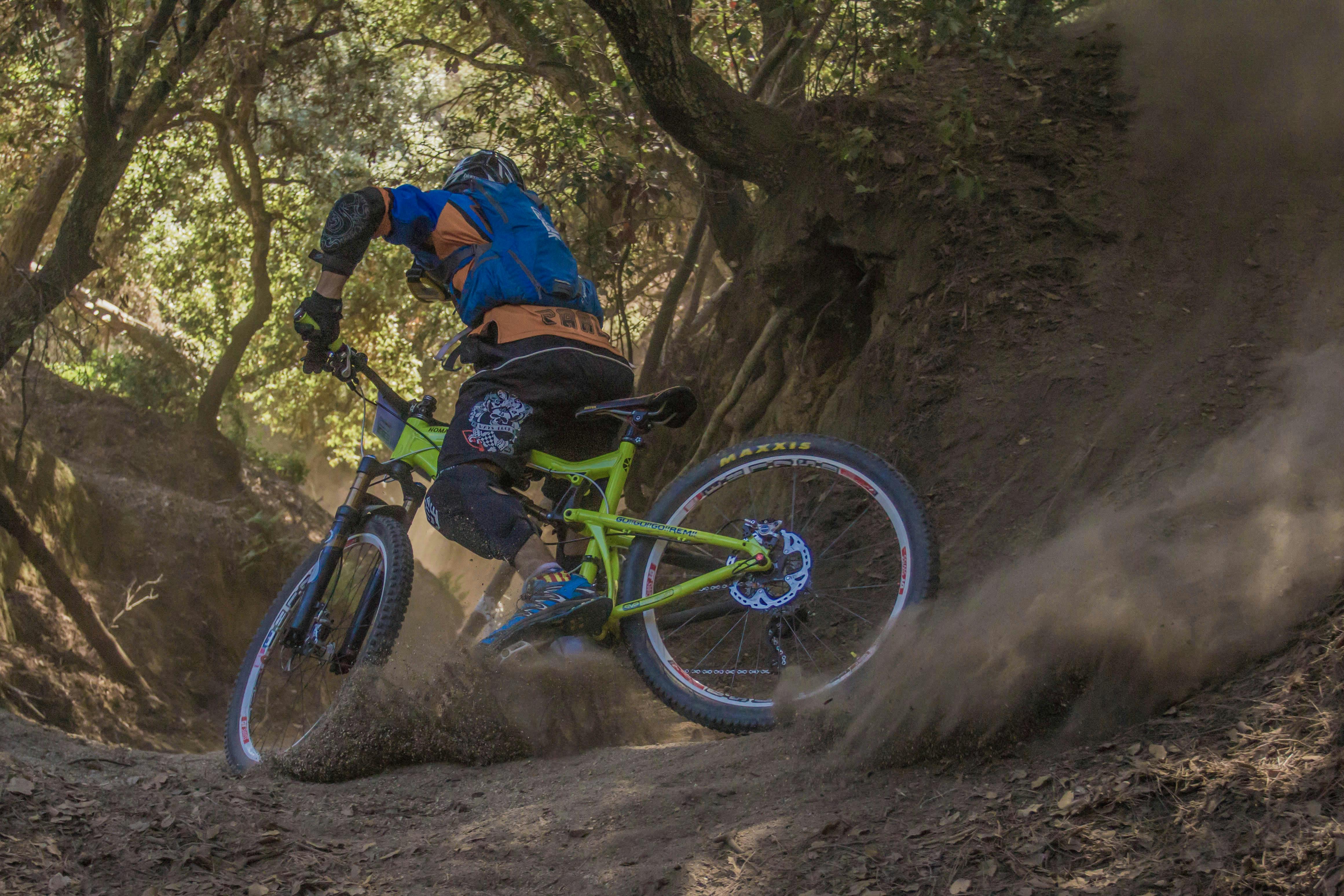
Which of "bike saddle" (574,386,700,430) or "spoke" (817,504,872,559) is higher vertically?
"bike saddle" (574,386,700,430)

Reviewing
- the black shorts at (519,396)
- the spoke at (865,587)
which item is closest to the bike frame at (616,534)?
the black shorts at (519,396)

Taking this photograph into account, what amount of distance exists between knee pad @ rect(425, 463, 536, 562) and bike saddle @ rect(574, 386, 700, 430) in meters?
A: 0.45

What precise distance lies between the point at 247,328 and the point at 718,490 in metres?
8.87

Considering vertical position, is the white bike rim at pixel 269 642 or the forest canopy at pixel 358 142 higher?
the forest canopy at pixel 358 142

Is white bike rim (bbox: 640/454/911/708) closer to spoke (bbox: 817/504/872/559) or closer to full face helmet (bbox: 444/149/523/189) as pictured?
spoke (bbox: 817/504/872/559)

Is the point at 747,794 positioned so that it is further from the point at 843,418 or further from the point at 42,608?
the point at 42,608

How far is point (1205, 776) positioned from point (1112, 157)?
360cm

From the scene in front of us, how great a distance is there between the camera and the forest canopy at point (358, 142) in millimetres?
5281

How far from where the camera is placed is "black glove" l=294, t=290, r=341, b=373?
4.02m

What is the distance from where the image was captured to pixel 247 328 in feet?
36.4

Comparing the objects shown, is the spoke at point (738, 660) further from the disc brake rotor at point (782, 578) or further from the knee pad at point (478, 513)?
the knee pad at point (478, 513)

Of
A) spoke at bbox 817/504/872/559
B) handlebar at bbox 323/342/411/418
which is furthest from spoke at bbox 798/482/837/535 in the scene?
handlebar at bbox 323/342/411/418

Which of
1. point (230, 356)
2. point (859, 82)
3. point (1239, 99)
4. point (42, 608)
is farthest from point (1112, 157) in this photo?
point (230, 356)

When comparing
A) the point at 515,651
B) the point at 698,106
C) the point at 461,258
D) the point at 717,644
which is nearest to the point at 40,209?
the point at 461,258
